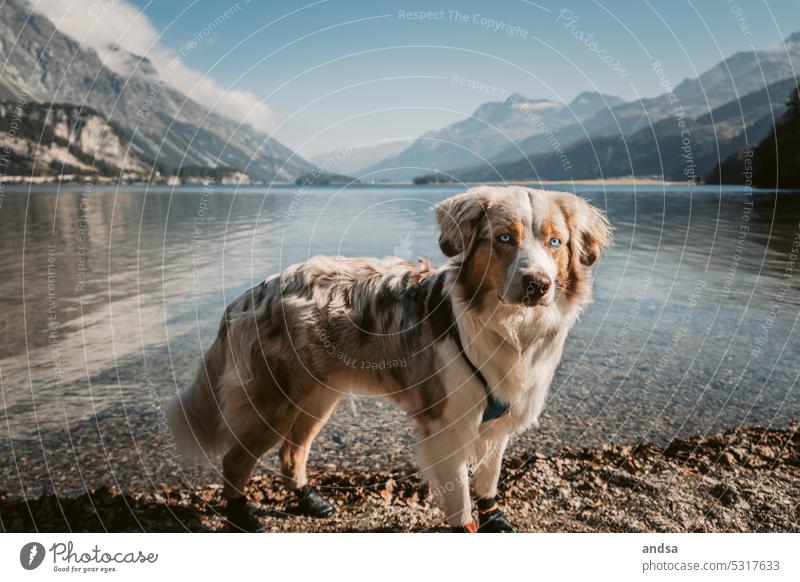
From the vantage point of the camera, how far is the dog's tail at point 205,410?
143 inches

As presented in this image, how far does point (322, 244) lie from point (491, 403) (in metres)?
2.25

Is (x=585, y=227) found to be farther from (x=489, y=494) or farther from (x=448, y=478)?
(x=489, y=494)

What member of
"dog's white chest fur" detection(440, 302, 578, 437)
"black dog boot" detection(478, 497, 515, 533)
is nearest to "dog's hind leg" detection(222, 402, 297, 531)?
"dog's white chest fur" detection(440, 302, 578, 437)

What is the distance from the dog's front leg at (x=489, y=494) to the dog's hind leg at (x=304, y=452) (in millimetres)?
1072

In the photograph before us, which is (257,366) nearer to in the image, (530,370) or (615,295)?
(530,370)

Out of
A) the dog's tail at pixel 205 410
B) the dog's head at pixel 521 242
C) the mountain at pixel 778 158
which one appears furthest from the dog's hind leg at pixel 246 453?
the mountain at pixel 778 158

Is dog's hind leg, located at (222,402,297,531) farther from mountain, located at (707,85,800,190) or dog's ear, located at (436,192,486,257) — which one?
mountain, located at (707,85,800,190)

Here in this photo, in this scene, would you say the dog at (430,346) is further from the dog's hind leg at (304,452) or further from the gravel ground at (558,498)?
the gravel ground at (558,498)

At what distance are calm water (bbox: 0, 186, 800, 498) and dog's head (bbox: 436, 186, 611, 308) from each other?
0.41 meters

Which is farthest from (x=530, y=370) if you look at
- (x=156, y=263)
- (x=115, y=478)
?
(x=156, y=263)

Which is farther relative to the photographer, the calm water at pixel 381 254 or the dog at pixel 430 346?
the calm water at pixel 381 254

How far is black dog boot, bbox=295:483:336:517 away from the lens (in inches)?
147

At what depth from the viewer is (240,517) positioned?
3559 millimetres
